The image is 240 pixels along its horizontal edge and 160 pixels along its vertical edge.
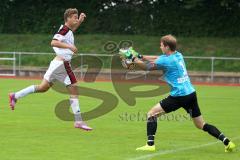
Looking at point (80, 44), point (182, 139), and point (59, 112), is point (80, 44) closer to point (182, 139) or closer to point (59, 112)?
point (59, 112)

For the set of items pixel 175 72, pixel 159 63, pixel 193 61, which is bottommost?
pixel 193 61

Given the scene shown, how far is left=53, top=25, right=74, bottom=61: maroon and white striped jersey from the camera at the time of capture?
13.8m

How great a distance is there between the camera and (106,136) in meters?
12.9

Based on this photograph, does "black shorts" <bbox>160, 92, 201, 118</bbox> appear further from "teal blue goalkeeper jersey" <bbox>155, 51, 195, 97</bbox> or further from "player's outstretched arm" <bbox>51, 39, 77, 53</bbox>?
"player's outstretched arm" <bbox>51, 39, 77, 53</bbox>

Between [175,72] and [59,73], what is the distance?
3.56 m

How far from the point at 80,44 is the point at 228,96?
2061 centimetres

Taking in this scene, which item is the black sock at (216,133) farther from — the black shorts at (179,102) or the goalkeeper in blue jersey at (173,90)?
the black shorts at (179,102)

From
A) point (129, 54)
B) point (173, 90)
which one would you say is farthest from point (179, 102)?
point (129, 54)

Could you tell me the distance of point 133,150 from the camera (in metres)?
11.0

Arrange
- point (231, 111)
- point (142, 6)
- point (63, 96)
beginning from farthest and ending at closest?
point (142, 6), point (63, 96), point (231, 111)

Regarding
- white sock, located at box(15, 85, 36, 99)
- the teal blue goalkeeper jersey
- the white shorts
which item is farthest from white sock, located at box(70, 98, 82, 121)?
the teal blue goalkeeper jersey

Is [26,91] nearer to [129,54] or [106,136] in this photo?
[106,136]

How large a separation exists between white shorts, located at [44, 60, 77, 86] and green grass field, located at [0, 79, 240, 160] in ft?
3.17

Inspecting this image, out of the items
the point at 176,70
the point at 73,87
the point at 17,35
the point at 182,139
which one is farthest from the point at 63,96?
the point at 17,35
